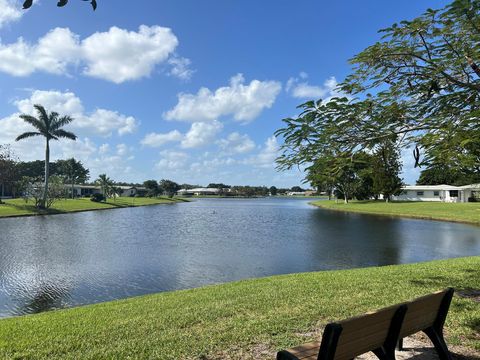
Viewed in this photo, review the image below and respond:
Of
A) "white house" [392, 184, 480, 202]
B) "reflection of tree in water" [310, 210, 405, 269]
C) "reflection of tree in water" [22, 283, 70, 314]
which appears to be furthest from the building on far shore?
"reflection of tree in water" [22, 283, 70, 314]

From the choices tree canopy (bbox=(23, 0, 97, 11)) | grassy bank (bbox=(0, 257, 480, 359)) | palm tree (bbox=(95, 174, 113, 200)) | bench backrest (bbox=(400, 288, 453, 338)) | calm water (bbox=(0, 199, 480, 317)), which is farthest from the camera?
palm tree (bbox=(95, 174, 113, 200))

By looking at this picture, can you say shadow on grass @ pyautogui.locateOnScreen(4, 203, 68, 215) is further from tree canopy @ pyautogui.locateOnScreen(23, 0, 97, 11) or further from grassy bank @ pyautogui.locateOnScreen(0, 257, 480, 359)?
tree canopy @ pyautogui.locateOnScreen(23, 0, 97, 11)

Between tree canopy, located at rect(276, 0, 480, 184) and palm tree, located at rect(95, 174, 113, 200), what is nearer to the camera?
tree canopy, located at rect(276, 0, 480, 184)

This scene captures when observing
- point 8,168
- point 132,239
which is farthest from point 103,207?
point 132,239

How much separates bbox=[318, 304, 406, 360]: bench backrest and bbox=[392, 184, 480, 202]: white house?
6858 cm

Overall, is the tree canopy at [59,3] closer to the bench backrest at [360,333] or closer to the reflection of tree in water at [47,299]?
the bench backrest at [360,333]

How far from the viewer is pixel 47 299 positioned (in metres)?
10.5

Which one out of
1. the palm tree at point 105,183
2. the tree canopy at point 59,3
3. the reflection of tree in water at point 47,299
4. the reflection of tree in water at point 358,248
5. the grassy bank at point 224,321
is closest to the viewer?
the tree canopy at point 59,3

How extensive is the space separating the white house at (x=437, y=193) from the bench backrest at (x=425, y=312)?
222ft

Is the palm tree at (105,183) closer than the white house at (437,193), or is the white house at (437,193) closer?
the white house at (437,193)

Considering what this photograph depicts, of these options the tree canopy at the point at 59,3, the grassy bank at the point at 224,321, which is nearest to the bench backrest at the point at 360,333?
the grassy bank at the point at 224,321

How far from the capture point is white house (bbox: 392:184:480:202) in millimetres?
63469

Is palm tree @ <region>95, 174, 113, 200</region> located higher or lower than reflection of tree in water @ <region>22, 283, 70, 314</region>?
higher

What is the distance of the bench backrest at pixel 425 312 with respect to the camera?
3688 mm
